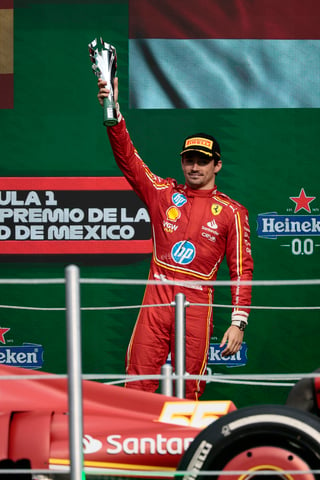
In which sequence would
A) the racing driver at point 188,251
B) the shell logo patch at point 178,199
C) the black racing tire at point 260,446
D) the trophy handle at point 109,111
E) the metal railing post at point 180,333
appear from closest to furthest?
the black racing tire at point 260,446 → the metal railing post at point 180,333 → the trophy handle at point 109,111 → the racing driver at point 188,251 → the shell logo patch at point 178,199

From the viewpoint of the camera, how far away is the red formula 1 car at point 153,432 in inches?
83.4

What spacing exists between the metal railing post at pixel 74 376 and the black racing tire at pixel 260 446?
27 centimetres

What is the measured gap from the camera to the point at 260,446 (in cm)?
213

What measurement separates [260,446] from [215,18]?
3.30m

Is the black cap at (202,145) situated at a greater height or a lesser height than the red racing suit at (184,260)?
greater

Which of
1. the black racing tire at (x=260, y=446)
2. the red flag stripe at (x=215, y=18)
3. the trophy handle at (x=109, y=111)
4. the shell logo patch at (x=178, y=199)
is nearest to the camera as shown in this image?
the black racing tire at (x=260, y=446)

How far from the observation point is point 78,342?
222 cm

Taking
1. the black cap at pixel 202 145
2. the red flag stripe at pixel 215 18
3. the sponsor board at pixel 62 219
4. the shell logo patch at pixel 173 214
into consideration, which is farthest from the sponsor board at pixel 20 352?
the red flag stripe at pixel 215 18

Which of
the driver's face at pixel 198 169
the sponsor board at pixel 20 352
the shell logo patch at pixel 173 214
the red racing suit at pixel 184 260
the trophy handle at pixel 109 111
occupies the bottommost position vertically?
the sponsor board at pixel 20 352

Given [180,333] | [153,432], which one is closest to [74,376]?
[153,432]

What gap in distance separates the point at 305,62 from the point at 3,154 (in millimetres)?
1815

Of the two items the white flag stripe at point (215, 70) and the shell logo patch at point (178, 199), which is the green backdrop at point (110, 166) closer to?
the white flag stripe at point (215, 70)

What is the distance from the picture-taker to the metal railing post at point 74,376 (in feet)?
7.16

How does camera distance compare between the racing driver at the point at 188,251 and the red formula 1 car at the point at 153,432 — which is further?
the racing driver at the point at 188,251
